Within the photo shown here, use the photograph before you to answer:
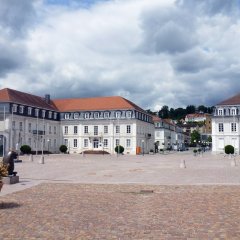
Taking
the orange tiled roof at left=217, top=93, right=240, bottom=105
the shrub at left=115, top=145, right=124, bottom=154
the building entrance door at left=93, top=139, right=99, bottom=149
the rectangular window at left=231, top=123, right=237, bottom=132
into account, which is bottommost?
the shrub at left=115, top=145, right=124, bottom=154

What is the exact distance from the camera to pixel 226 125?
217 ft

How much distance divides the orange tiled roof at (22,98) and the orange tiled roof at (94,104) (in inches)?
116

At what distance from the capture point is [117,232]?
7551 millimetres

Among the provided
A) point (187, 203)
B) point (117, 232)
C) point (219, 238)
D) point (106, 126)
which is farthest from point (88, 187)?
point (106, 126)

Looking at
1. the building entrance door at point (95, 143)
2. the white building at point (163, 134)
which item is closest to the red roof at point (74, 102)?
the building entrance door at point (95, 143)

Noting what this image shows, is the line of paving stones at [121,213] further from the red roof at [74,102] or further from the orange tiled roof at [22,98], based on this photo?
the red roof at [74,102]

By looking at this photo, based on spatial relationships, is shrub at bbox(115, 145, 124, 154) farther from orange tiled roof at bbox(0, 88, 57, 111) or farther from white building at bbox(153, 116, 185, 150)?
white building at bbox(153, 116, 185, 150)

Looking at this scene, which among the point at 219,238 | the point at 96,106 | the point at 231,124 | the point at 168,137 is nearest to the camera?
the point at 219,238

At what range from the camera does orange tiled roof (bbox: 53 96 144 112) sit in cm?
7506

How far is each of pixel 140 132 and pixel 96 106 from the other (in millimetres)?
10454

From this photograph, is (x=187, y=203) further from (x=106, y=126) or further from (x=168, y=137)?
(x=168, y=137)

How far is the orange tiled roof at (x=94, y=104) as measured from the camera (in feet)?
246

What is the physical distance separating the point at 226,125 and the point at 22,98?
36838 millimetres

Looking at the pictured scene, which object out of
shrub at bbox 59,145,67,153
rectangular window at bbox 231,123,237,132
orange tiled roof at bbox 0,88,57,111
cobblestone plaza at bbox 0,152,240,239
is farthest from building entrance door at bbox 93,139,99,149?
cobblestone plaza at bbox 0,152,240,239
